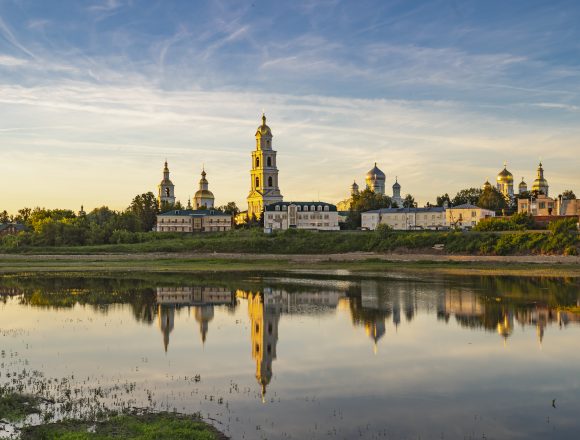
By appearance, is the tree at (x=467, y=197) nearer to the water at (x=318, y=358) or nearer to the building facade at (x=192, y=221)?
the building facade at (x=192, y=221)

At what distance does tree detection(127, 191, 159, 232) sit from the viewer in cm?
12512

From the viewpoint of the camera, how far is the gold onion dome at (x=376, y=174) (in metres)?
159

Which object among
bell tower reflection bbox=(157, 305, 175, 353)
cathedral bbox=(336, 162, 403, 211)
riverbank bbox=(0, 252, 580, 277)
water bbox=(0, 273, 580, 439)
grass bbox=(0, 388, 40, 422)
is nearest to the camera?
grass bbox=(0, 388, 40, 422)

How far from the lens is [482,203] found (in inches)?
4845

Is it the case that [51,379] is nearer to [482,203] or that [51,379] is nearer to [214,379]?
[214,379]

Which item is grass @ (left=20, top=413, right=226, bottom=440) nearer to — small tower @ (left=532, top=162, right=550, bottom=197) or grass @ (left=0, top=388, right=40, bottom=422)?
grass @ (left=0, top=388, right=40, bottom=422)

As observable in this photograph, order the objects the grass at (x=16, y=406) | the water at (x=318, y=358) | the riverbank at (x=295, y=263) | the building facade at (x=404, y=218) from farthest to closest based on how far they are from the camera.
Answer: the building facade at (x=404, y=218) → the riverbank at (x=295, y=263) → the water at (x=318, y=358) → the grass at (x=16, y=406)

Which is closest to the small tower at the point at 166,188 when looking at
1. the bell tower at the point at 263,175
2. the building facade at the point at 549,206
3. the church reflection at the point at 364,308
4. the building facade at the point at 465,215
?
the bell tower at the point at 263,175

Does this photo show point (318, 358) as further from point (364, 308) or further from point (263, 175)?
point (263, 175)

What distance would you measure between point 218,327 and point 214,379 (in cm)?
1091

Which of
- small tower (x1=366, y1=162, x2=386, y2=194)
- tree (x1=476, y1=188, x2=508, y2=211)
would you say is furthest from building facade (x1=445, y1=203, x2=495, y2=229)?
small tower (x1=366, y1=162, x2=386, y2=194)

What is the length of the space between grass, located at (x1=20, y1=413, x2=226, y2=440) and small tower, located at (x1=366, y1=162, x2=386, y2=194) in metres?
144

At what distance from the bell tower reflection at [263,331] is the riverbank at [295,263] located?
86.7 feet

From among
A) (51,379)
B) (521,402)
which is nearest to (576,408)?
(521,402)
